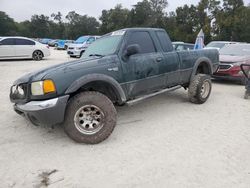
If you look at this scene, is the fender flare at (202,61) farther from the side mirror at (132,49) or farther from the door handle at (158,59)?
the side mirror at (132,49)

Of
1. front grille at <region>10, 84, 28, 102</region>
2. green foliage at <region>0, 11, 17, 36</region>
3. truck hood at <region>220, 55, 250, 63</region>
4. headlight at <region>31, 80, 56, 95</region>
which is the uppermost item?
green foliage at <region>0, 11, 17, 36</region>

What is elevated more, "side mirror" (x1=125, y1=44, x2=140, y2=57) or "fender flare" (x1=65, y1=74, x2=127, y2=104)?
"side mirror" (x1=125, y1=44, x2=140, y2=57)

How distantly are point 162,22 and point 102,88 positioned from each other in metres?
65.5

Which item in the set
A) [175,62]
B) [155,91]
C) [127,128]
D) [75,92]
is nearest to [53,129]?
[75,92]

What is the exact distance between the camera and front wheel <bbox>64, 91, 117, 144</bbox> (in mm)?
4293

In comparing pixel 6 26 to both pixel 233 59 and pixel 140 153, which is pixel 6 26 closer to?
pixel 233 59

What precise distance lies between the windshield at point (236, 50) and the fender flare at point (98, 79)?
7.16 metres

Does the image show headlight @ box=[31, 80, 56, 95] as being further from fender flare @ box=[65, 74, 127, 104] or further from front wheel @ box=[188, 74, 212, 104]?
front wheel @ box=[188, 74, 212, 104]

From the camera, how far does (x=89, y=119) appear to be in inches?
176

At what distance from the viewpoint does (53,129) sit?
5.05 metres

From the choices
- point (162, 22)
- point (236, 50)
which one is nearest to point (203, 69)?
point (236, 50)

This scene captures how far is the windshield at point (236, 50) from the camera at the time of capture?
10.5m

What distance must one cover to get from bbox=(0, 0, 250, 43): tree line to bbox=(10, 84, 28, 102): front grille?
155 ft

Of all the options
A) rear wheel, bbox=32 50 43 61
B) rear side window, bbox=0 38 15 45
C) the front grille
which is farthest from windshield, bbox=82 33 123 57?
rear wheel, bbox=32 50 43 61
